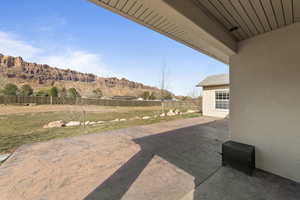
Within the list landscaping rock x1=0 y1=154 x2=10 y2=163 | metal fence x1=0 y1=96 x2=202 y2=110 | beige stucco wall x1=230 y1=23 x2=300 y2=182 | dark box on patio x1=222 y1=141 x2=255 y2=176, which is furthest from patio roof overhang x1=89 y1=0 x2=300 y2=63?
metal fence x1=0 y1=96 x2=202 y2=110

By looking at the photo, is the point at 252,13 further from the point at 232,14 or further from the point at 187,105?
the point at 187,105

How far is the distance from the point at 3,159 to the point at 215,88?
11080mm

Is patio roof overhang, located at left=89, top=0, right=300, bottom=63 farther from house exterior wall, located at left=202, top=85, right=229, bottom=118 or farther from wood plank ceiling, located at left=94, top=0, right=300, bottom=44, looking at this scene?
house exterior wall, located at left=202, top=85, right=229, bottom=118

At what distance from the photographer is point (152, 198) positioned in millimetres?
1658

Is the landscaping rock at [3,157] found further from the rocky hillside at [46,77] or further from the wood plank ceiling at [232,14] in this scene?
the rocky hillside at [46,77]

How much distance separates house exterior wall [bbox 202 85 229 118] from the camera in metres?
9.12

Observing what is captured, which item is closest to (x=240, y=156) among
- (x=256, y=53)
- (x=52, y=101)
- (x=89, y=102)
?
(x=256, y=53)

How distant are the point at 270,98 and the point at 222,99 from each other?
7.60m

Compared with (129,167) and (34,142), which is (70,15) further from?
(129,167)

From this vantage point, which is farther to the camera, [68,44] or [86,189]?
[68,44]

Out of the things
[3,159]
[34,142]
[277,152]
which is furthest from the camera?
[34,142]

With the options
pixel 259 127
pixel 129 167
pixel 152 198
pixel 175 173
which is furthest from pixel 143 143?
pixel 259 127

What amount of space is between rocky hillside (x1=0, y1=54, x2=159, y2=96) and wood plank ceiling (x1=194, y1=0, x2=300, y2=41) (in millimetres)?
44892

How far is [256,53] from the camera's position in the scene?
7.86 ft
